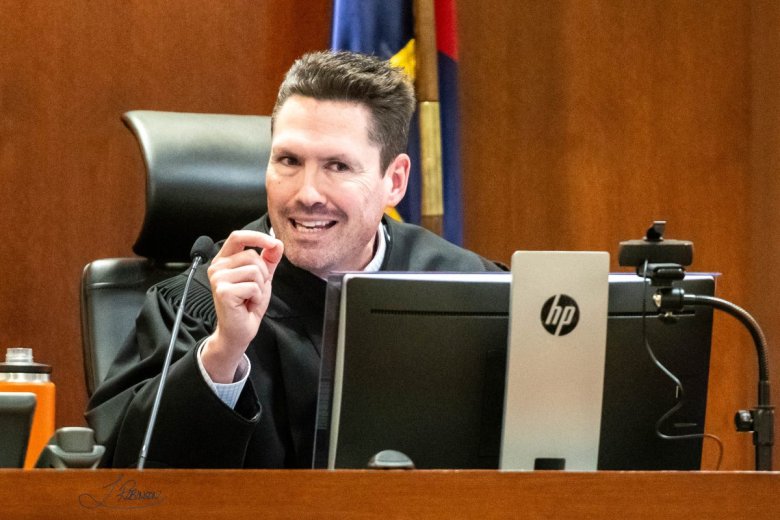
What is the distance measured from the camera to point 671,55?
3689 millimetres

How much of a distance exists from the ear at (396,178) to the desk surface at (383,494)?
48.5 inches

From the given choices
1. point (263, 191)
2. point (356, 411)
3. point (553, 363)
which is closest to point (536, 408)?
point (553, 363)

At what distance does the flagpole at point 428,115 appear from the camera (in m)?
3.29

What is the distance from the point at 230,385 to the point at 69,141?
1677 mm

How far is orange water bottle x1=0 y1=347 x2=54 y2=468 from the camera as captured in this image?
2250 millimetres

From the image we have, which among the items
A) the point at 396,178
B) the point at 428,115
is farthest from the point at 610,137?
the point at 396,178

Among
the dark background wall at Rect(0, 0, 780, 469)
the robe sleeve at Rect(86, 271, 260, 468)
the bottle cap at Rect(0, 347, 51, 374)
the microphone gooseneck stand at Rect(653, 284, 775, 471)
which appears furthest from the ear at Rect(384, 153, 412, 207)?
the dark background wall at Rect(0, 0, 780, 469)

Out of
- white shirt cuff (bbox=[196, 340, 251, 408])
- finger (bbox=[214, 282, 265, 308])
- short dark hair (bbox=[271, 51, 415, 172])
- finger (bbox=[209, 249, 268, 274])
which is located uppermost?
short dark hair (bbox=[271, 51, 415, 172])

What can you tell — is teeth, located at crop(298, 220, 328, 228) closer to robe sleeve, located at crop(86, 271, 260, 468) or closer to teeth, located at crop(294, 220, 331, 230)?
teeth, located at crop(294, 220, 331, 230)

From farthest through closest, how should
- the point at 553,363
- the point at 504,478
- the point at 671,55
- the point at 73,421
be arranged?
the point at 671,55 → the point at 73,421 → the point at 553,363 → the point at 504,478

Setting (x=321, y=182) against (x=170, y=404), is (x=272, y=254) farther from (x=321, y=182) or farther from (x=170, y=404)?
(x=321, y=182)

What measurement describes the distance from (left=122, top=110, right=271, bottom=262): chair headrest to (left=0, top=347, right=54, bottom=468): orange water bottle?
0.36 meters

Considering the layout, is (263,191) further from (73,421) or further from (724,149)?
(724,149)

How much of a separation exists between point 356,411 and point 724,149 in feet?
8.02
